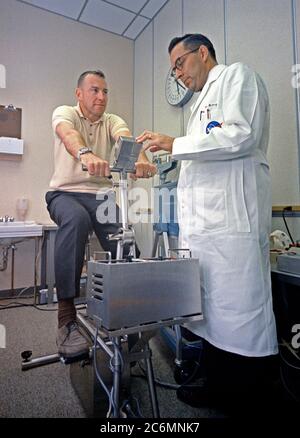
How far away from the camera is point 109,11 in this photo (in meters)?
2.86

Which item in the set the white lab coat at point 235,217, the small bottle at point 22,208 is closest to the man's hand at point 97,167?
the white lab coat at point 235,217

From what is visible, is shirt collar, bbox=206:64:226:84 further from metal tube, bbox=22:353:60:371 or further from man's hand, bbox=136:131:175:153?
metal tube, bbox=22:353:60:371

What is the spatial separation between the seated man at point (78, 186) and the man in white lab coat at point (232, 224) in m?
0.24

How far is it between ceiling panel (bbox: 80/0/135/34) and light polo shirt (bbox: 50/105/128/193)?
6.98ft

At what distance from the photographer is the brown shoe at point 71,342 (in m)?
1.03

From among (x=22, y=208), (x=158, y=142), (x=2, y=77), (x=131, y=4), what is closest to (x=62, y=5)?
(x=131, y=4)

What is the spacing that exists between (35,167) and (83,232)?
1993 millimetres

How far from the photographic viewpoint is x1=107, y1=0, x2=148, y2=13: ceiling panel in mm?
2729

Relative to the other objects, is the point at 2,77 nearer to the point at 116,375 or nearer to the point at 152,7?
the point at 152,7

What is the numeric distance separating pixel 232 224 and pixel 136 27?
3202 millimetres

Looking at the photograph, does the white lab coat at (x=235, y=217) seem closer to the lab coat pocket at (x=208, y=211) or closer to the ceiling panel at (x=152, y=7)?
the lab coat pocket at (x=208, y=211)

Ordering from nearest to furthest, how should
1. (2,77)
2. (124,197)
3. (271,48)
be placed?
(124,197)
(271,48)
(2,77)

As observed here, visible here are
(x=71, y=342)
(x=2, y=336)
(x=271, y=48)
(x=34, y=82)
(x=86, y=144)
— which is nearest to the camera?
(x=71, y=342)

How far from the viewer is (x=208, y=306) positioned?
3.19 ft
